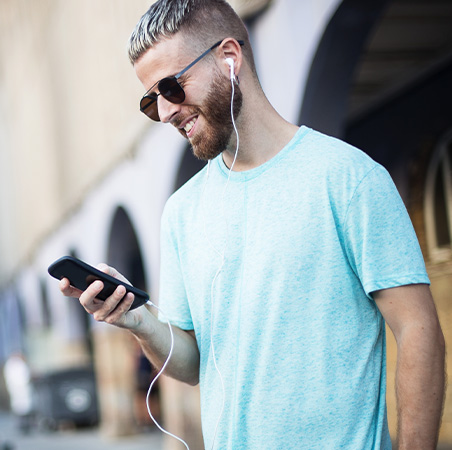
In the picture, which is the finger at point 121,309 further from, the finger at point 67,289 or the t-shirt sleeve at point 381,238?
the t-shirt sleeve at point 381,238

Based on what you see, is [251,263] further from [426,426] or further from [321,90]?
[321,90]

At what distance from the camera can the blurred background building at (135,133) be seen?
505cm

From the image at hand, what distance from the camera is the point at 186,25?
1856 millimetres

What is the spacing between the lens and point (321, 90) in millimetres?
4965

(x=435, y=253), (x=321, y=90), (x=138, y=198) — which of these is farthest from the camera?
(x=138, y=198)

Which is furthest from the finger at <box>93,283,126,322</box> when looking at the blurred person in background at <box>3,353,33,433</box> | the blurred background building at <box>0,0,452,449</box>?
the blurred person in background at <box>3,353,33,433</box>

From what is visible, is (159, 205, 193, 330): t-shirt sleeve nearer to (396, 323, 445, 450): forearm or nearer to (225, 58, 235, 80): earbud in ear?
(225, 58, 235, 80): earbud in ear

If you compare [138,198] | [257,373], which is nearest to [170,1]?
[257,373]

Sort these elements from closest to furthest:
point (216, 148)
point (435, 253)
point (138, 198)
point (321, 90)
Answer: point (216, 148) < point (321, 90) < point (435, 253) < point (138, 198)

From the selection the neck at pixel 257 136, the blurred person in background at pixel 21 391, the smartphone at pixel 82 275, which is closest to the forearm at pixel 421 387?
the neck at pixel 257 136

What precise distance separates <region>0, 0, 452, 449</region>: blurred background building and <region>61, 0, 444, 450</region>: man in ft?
9.00

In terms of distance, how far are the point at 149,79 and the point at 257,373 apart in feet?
2.42

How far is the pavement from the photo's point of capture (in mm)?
11633

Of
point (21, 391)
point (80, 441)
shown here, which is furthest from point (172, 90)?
point (21, 391)
